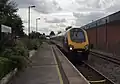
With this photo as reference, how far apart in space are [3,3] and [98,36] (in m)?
25.3

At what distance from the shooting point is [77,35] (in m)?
24.6

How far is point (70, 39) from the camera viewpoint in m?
24.4

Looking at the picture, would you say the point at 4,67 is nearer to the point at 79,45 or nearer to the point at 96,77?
the point at 96,77

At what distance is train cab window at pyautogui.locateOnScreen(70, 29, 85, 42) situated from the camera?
2416cm

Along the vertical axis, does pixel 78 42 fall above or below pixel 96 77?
above

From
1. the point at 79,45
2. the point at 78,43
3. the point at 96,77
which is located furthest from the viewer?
the point at 78,43

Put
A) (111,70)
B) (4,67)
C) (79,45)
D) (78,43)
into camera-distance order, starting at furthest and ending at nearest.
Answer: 1. (78,43)
2. (79,45)
3. (111,70)
4. (4,67)

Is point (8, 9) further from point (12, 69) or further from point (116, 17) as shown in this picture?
point (12, 69)

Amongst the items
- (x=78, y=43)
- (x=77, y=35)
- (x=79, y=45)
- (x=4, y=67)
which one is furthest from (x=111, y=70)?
(x=4, y=67)

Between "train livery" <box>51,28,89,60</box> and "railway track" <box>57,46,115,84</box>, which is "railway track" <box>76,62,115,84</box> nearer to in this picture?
"railway track" <box>57,46,115,84</box>

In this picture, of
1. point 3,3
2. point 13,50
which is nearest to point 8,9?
point 3,3

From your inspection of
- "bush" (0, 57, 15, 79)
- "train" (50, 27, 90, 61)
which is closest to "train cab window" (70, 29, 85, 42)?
"train" (50, 27, 90, 61)

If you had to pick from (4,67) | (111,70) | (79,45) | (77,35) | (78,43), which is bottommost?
(111,70)

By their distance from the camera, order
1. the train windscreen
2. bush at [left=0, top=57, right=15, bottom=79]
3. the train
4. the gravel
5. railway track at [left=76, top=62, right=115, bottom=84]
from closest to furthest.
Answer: bush at [left=0, top=57, right=15, bottom=79] < railway track at [left=76, top=62, right=115, bottom=84] < the gravel < the train < the train windscreen
